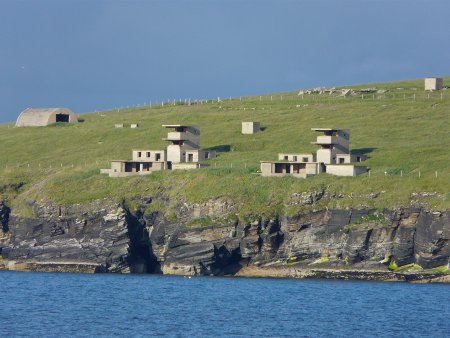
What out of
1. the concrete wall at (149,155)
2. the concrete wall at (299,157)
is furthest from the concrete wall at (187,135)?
the concrete wall at (299,157)

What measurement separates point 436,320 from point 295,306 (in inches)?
525

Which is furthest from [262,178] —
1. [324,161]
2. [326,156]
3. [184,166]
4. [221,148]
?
[221,148]

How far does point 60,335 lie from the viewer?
3711 inches

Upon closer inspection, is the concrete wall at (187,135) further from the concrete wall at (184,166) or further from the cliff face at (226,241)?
the cliff face at (226,241)

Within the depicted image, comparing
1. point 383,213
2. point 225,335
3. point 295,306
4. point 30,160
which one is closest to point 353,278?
point 383,213

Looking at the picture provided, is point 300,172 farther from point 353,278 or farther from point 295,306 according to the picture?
point 295,306

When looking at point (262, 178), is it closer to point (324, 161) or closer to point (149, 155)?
point (324, 161)

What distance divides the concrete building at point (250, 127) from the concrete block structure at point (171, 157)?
662 inches

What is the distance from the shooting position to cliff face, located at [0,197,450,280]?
143125 millimetres

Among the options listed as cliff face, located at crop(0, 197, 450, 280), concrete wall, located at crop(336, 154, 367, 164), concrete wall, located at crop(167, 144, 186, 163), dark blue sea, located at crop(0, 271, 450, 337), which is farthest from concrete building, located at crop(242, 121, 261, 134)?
dark blue sea, located at crop(0, 271, 450, 337)

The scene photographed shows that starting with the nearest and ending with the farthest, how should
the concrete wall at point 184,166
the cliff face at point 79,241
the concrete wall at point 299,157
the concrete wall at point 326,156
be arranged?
the cliff face at point 79,241 → the concrete wall at point 184,166 → the concrete wall at point 326,156 → the concrete wall at point 299,157

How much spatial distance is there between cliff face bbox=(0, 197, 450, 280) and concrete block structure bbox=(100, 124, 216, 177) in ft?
38.5

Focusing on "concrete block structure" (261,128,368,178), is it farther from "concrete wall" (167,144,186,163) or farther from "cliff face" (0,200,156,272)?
"cliff face" (0,200,156,272)

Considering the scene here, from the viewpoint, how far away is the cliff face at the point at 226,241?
470ft
